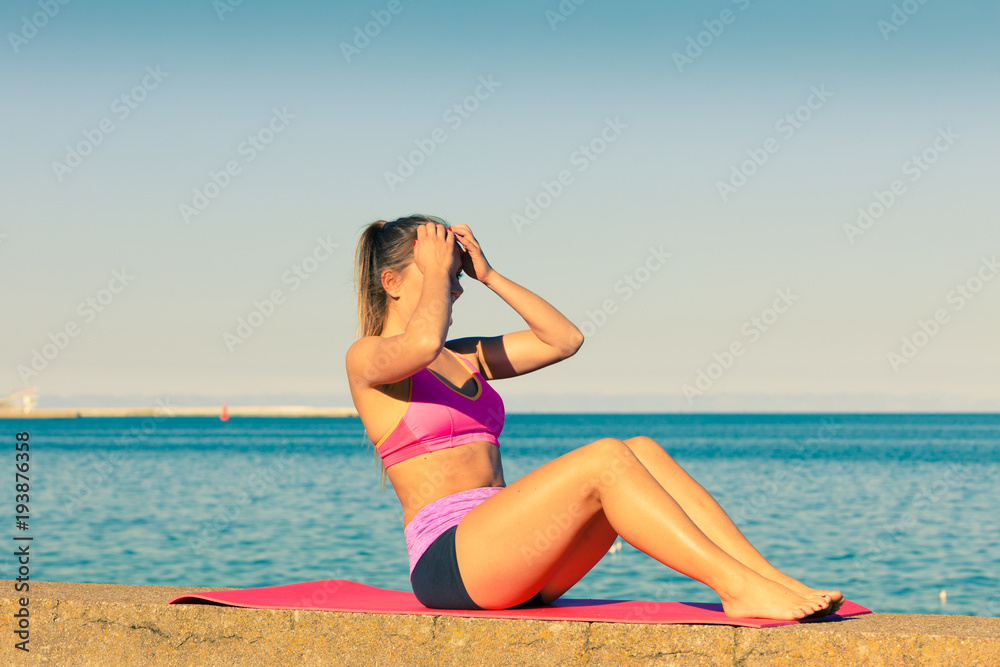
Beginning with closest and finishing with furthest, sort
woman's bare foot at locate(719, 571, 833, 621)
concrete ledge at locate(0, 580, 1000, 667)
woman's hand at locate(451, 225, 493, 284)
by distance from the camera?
concrete ledge at locate(0, 580, 1000, 667) < woman's bare foot at locate(719, 571, 833, 621) < woman's hand at locate(451, 225, 493, 284)

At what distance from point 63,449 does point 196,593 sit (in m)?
→ 68.9

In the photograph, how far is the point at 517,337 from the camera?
4535 mm

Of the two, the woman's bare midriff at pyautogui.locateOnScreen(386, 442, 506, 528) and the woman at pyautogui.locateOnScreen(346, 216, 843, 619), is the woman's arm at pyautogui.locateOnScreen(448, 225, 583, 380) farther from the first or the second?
the woman's bare midriff at pyautogui.locateOnScreen(386, 442, 506, 528)

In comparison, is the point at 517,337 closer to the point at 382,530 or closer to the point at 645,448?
the point at 645,448

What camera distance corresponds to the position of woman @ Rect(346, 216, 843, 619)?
3170mm

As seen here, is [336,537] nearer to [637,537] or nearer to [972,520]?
[972,520]

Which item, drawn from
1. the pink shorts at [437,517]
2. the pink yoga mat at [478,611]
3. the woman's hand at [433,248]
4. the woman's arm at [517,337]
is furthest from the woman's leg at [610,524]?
the woman's arm at [517,337]

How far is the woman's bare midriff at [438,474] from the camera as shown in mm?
3752

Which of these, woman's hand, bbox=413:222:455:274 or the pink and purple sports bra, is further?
woman's hand, bbox=413:222:455:274

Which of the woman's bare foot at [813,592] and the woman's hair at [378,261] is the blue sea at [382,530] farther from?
the woman's bare foot at [813,592]

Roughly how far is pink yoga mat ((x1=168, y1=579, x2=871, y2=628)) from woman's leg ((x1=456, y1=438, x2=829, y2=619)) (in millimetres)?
108

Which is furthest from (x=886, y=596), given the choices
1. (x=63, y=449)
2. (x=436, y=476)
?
(x=63, y=449)

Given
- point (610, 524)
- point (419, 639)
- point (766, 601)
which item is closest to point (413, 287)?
point (610, 524)

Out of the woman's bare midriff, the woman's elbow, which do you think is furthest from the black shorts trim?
the woman's elbow
